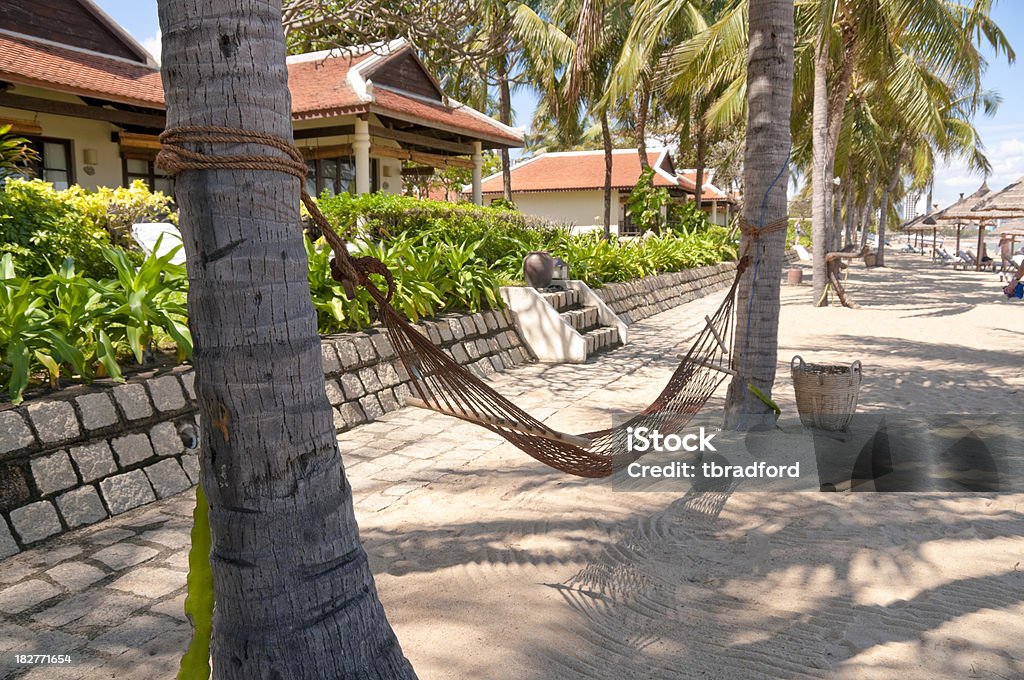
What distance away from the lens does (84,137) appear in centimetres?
1159

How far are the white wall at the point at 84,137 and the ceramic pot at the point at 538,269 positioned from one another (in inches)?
298

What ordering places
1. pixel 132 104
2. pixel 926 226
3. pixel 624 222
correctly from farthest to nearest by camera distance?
pixel 926 226
pixel 624 222
pixel 132 104

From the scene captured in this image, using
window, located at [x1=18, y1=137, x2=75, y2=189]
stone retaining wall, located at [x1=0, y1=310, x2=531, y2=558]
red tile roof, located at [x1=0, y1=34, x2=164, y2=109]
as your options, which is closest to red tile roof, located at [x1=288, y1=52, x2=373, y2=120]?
→ red tile roof, located at [x1=0, y1=34, x2=164, y2=109]

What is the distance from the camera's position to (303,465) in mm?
1505

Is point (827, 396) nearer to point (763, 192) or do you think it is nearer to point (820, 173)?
point (763, 192)

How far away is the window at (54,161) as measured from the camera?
11.0 metres

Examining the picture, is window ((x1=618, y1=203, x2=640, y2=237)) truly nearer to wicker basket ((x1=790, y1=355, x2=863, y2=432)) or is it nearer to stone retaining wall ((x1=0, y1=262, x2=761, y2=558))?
wicker basket ((x1=790, y1=355, x2=863, y2=432))

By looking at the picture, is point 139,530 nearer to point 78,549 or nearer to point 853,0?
point 78,549

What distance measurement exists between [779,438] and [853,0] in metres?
8.77

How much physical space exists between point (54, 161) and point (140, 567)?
10748 millimetres

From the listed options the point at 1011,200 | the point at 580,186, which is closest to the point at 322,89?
the point at 580,186

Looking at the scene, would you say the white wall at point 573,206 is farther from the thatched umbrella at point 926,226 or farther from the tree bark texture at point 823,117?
the thatched umbrella at point 926,226

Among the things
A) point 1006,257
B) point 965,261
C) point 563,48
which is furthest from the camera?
point 965,261

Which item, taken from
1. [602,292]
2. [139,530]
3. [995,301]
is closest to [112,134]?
[602,292]
